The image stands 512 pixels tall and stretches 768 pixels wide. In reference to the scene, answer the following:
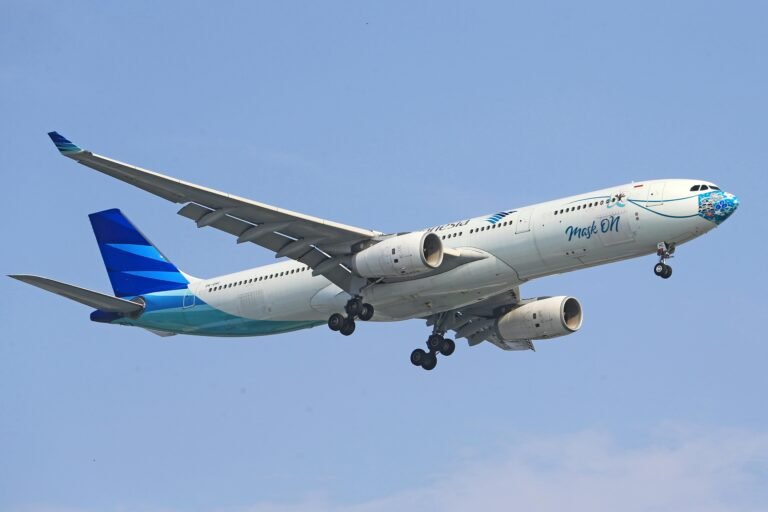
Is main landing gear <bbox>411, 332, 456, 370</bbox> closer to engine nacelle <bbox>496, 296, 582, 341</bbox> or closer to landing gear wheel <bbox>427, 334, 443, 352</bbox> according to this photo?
landing gear wheel <bbox>427, 334, 443, 352</bbox>

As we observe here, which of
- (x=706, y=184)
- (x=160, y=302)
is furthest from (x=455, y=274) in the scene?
(x=160, y=302)

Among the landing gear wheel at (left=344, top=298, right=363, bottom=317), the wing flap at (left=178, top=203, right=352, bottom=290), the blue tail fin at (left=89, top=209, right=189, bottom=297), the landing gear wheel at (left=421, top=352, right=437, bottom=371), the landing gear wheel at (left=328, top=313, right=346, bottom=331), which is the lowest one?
the landing gear wheel at (left=421, top=352, right=437, bottom=371)

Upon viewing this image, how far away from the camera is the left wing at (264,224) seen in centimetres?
4475

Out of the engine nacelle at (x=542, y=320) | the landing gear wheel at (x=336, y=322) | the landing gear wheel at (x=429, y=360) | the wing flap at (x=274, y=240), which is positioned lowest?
the landing gear wheel at (x=429, y=360)

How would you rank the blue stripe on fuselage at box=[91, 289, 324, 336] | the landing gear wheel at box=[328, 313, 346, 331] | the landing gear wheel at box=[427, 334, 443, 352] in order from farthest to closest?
the landing gear wheel at box=[427, 334, 443, 352]
the blue stripe on fuselage at box=[91, 289, 324, 336]
the landing gear wheel at box=[328, 313, 346, 331]

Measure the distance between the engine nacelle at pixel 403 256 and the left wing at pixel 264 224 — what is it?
115 centimetres

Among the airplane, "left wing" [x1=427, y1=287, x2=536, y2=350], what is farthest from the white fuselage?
"left wing" [x1=427, y1=287, x2=536, y2=350]

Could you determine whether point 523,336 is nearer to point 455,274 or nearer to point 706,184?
point 455,274

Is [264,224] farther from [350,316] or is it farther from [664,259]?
[664,259]

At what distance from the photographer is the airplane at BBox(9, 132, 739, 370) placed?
45312 millimetres

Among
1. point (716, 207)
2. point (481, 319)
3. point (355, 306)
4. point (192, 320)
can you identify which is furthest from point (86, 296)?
point (716, 207)

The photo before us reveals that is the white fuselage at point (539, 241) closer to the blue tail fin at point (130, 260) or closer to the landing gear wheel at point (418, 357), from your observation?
the landing gear wheel at point (418, 357)

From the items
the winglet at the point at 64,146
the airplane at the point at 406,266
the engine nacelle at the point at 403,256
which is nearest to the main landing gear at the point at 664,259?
the airplane at the point at 406,266

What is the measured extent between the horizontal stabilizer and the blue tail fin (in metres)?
1.46
